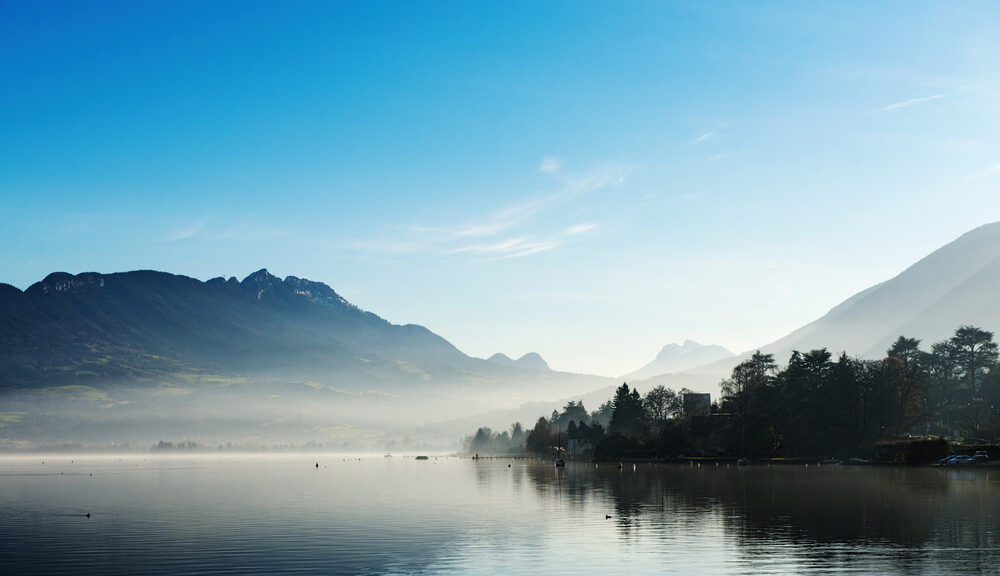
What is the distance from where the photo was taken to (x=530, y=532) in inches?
2712

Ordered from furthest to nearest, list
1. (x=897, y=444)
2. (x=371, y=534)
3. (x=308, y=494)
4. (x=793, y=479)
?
(x=897, y=444), (x=793, y=479), (x=308, y=494), (x=371, y=534)

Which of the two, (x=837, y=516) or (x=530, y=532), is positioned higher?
(x=837, y=516)

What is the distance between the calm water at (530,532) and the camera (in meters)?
51.3

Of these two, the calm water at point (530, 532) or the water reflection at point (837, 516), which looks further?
the water reflection at point (837, 516)

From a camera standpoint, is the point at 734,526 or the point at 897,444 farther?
the point at 897,444

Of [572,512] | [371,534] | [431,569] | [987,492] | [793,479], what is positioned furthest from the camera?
[793,479]

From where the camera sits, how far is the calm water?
51281 millimetres

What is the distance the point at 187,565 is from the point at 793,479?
110 meters

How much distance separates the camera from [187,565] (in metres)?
52.3

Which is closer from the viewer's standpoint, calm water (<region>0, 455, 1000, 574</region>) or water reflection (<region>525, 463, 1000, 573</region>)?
calm water (<region>0, 455, 1000, 574</region>)

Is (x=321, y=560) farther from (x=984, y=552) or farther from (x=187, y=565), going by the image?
(x=984, y=552)

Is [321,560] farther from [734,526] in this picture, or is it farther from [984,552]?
[984,552]

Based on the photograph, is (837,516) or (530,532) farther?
(837,516)

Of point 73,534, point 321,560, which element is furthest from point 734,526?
point 73,534
